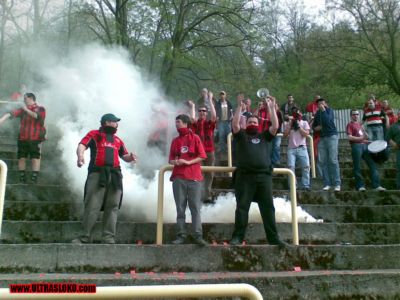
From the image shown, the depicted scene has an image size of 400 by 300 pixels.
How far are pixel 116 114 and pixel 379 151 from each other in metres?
6.08

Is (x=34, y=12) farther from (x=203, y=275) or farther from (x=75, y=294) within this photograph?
(x=75, y=294)

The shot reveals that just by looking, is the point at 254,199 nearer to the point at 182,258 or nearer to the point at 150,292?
the point at 182,258

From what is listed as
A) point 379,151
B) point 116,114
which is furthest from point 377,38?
point 116,114

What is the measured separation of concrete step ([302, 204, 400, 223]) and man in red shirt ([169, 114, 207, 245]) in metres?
2.61

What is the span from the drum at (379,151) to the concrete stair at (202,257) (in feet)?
8.85

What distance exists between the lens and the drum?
10.2 m

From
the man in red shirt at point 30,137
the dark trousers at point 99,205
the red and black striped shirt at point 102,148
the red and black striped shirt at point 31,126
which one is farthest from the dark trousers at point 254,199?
the red and black striped shirt at point 31,126

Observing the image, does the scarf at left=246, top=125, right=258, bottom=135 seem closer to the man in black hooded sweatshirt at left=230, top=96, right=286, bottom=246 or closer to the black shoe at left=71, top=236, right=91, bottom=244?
the man in black hooded sweatshirt at left=230, top=96, right=286, bottom=246

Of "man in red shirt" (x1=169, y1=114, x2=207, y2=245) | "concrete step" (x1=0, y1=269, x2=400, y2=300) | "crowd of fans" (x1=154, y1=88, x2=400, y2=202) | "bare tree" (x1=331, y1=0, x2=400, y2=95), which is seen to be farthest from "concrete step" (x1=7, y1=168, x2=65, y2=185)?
"bare tree" (x1=331, y1=0, x2=400, y2=95)

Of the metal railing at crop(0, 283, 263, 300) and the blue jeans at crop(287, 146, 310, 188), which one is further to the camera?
the blue jeans at crop(287, 146, 310, 188)

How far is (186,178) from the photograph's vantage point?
6887 millimetres

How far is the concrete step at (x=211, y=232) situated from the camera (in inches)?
276

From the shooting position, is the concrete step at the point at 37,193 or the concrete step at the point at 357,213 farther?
the concrete step at the point at 357,213

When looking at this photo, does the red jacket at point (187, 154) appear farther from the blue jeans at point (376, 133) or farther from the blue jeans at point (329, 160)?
the blue jeans at point (376, 133)
